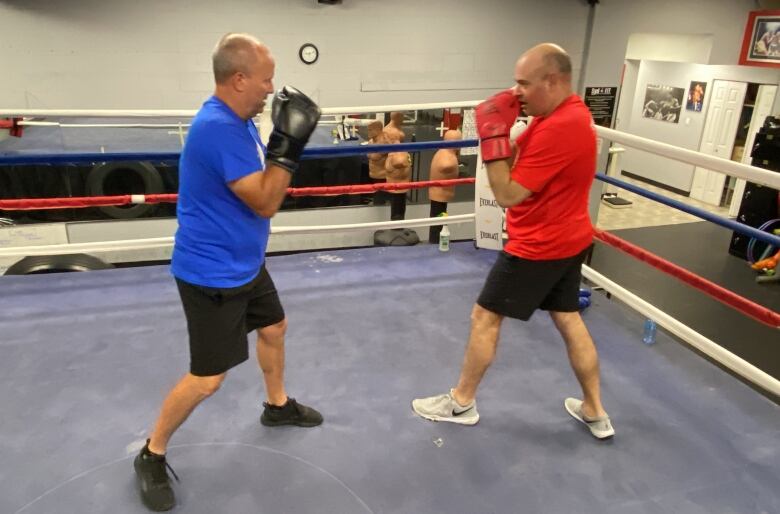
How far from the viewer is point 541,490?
5.28ft

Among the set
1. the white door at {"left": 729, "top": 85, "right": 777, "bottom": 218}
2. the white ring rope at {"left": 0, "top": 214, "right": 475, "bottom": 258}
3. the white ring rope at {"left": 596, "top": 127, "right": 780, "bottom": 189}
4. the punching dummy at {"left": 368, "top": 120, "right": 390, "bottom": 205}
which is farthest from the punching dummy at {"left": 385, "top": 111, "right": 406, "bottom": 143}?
the white door at {"left": 729, "top": 85, "right": 777, "bottom": 218}

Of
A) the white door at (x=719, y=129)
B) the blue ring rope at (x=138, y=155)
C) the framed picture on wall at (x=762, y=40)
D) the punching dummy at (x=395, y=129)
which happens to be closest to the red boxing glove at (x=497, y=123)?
the blue ring rope at (x=138, y=155)

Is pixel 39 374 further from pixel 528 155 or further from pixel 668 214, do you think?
pixel 668 214

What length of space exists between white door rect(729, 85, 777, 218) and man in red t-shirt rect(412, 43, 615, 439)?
21.8 ft

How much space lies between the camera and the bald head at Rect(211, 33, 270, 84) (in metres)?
1.28

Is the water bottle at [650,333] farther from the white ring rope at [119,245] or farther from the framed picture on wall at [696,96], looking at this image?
the framed picture on wall at [696,96]

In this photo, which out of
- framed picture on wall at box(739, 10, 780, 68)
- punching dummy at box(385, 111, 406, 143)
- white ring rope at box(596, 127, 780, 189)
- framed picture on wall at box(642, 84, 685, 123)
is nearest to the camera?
white ring rope at box(596, 127, 780, 189)

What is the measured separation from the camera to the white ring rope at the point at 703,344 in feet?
6.25

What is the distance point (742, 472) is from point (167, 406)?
5.34ft

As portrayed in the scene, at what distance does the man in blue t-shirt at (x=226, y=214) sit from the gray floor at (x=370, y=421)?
26 centimetres

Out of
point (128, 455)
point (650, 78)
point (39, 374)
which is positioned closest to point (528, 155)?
point (128, 455)

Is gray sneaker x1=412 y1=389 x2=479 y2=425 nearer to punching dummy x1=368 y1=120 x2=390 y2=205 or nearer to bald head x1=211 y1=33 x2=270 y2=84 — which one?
bald head x1=211 y1=33 x2=270 y2=84

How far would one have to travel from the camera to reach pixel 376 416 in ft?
6.18

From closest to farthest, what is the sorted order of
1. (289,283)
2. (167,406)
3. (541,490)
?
(167,406) < (541,490) < (289,283)
